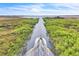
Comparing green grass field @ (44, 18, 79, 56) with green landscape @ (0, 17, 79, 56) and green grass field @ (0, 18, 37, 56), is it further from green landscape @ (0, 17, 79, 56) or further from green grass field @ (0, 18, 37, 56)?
green grass field @ (0, 18, 37, 56)

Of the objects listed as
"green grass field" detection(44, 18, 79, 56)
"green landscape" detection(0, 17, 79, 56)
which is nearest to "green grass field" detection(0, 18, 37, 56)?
"green landscape" detection(0, 17, 79, 56)

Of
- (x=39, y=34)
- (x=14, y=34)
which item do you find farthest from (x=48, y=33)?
(x=14, y=34)

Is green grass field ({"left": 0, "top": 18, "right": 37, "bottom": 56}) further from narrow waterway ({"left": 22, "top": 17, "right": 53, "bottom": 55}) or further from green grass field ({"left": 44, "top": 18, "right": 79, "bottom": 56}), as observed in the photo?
green grass field ({"left": 44, "top": 18, "right": 79, "bottom": 56})

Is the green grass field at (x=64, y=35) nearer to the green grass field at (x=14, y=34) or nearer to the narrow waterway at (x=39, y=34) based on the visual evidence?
the narrow waterway at (x=39, y=34)

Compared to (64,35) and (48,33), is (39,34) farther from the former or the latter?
(64,35)

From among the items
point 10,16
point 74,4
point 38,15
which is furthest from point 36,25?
point 74,4

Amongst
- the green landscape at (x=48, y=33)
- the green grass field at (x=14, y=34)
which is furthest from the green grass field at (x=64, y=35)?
the green grass field at (x=14, y=34)

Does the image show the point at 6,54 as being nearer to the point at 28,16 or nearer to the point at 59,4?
the point at 28,16
